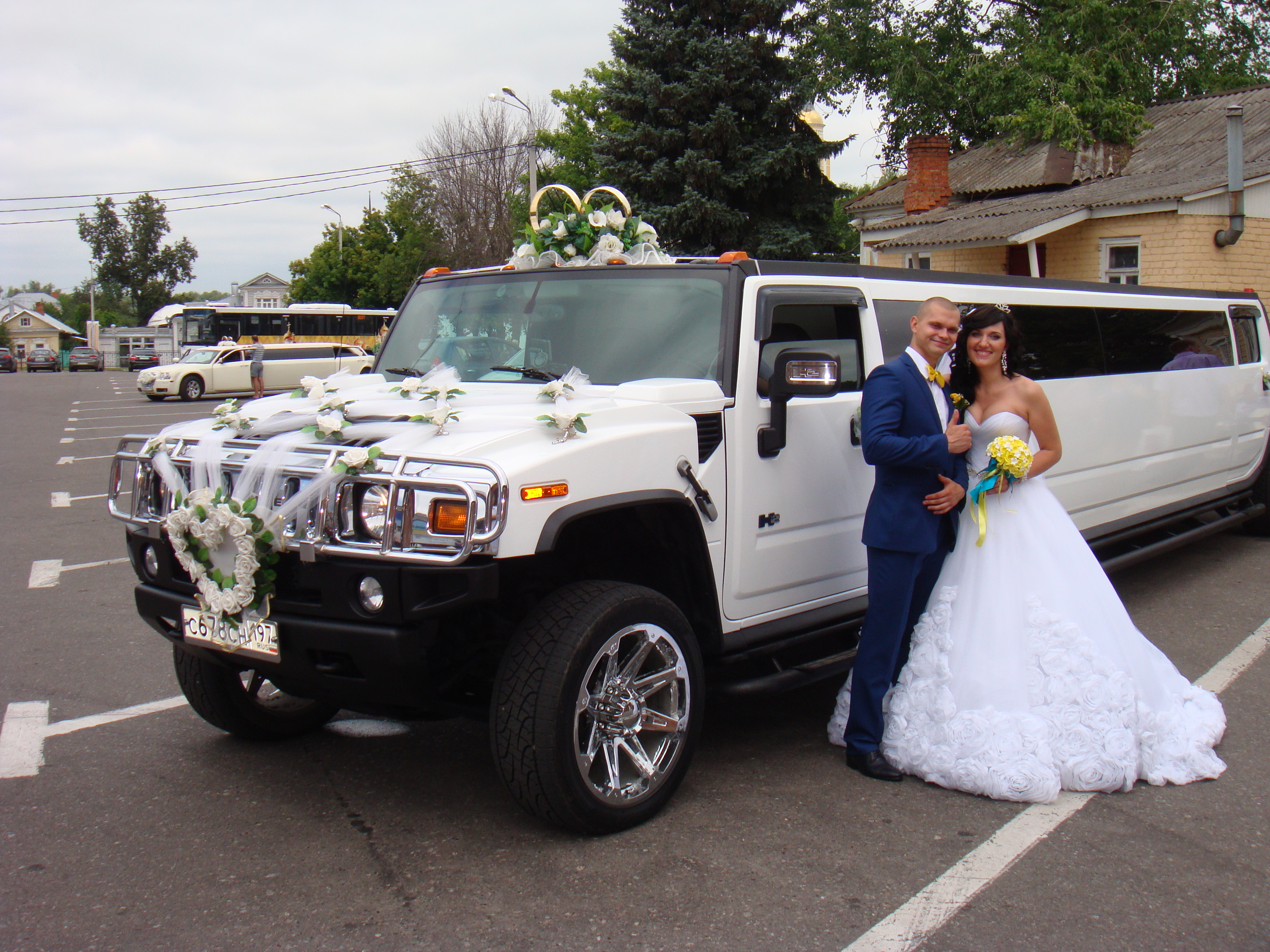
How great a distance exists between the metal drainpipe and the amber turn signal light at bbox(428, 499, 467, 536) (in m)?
17.8

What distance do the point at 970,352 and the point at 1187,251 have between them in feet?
52.6

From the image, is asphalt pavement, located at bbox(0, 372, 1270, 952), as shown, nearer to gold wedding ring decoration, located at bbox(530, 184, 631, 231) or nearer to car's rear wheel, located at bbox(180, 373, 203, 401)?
gold wedding ring decoration, located at bbox(530, 184, 631, 231)

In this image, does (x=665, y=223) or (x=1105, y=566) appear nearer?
(x=1105, y=566)

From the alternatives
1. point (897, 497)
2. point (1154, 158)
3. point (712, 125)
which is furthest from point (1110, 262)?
point (897, 497)

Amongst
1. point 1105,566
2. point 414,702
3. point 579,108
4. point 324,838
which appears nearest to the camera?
point 414,702

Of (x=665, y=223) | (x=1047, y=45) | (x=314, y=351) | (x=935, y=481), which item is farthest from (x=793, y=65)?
(x=935, y=481)

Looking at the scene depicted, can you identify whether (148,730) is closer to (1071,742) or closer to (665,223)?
(1071,742)

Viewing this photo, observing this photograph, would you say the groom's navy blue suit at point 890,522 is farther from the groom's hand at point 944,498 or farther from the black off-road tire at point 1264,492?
the black off-road tire at point 1264,492

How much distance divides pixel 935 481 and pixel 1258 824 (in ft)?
5.22

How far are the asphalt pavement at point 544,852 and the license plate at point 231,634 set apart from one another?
2.19 ft

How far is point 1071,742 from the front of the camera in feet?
13.2

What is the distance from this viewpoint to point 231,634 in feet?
11.3

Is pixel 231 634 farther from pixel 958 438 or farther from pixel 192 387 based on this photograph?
pixel 192 387

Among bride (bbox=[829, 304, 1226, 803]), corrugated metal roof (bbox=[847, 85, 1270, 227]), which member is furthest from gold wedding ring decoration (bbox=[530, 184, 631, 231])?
corrugated metal roof (bbox=[847, 85, 1270, 227])
